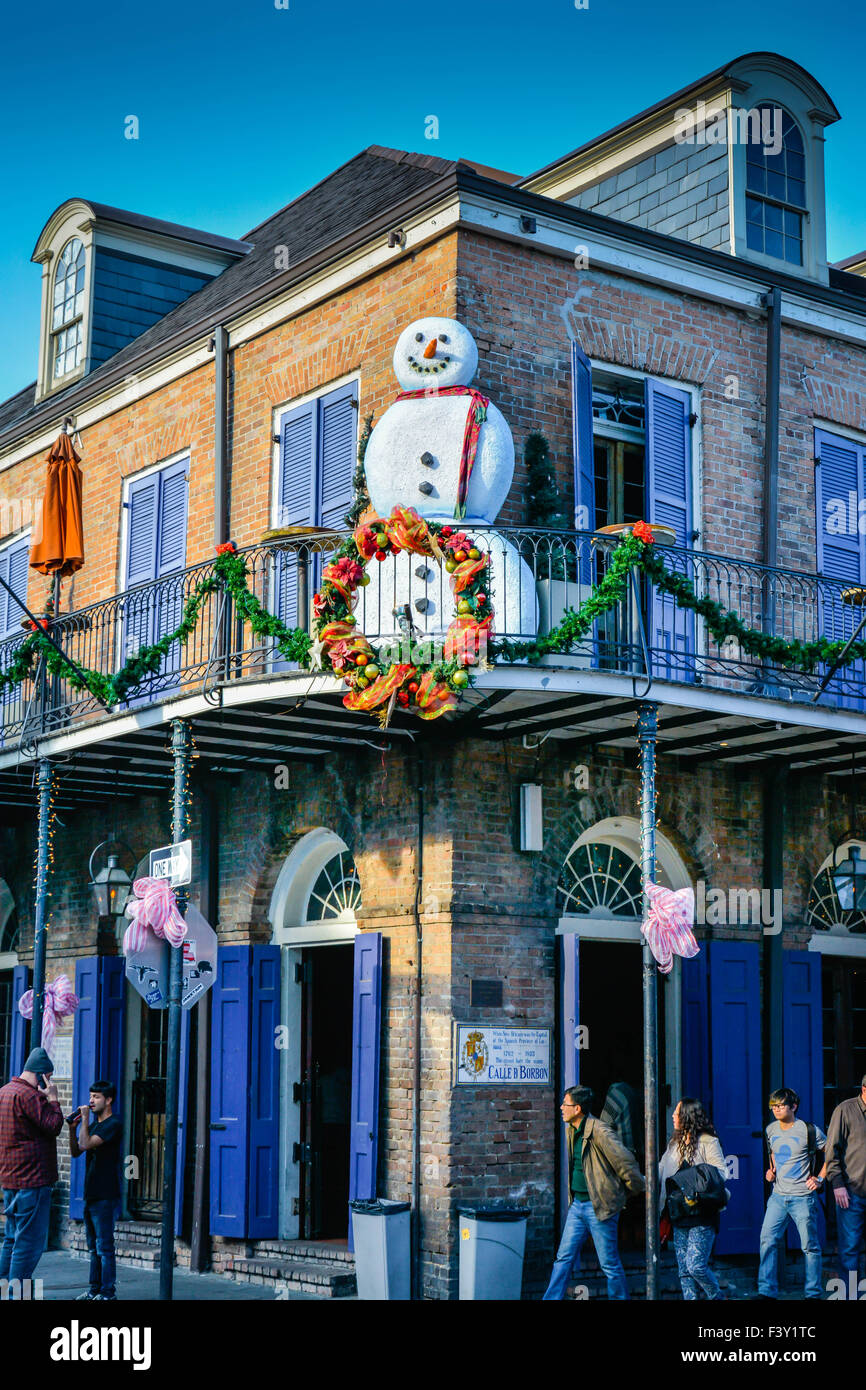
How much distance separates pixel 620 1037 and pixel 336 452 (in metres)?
5.82

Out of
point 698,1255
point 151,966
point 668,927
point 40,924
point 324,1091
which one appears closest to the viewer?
point 698,1255

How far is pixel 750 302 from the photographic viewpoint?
14.8 metres

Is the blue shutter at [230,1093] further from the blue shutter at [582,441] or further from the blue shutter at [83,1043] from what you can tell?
the blue shutter at [582,441]

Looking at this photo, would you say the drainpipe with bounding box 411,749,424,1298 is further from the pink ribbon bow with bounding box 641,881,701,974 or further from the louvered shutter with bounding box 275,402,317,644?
the louvered shutter with bounding box 275,402,317,644

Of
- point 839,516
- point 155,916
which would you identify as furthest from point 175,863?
point 839,516

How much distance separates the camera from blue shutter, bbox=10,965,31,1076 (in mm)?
16938

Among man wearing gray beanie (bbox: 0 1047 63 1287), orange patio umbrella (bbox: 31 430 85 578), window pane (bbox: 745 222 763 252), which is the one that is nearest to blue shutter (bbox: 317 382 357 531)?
orange patio umbrella (bbox: 31 430 85 578)

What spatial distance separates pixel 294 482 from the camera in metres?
14.5

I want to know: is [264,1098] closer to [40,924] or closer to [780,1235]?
[40,924]

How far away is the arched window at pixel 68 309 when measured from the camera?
18.7m

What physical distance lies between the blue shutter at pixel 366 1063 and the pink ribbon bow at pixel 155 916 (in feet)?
5.43

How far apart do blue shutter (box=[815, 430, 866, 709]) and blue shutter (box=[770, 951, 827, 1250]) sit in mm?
2471
